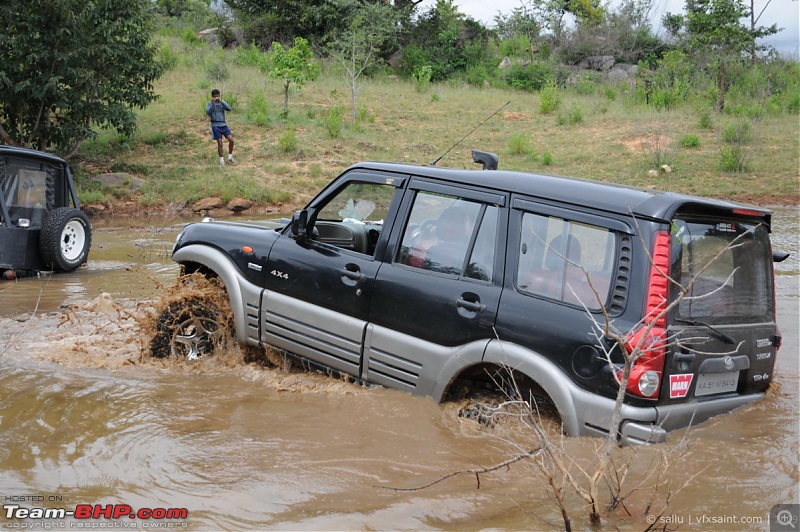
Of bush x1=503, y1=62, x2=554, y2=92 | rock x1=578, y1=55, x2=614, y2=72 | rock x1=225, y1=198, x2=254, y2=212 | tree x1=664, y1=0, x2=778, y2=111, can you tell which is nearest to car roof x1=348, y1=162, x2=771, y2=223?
rock x1=225, y1=198, x2=254, y2=212

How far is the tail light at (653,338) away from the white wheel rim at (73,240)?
8610mm

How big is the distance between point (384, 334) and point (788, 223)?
12599 mm

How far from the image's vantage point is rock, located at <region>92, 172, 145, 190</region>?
18188 mm

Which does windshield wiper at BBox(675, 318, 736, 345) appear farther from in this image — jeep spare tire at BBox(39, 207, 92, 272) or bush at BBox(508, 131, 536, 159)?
bush at BBox(508, 131, 536, 159)

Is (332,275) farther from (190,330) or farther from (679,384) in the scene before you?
(679,384)

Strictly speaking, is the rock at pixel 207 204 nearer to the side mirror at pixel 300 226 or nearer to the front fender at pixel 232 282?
the front fender at pixel 232 282

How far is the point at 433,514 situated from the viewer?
12.8ft

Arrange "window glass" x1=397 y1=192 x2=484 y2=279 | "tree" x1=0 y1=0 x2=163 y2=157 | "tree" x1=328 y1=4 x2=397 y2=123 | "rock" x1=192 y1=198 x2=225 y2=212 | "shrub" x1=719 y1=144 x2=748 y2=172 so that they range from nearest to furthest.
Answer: "window glass" x1=397 y1=192 x2=484 y2=279, "tree" x1=0 y1=0 x2=163 y2=157, "rock" x1=192 y1=198 x2=225 y2=212, "shrub" x1=719 y1=144 x2=748 y2=172, "tree" x1=328 y1=4 x2=397 y2=123

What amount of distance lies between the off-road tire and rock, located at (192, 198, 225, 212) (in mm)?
11418

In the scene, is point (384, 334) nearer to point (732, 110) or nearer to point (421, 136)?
point (421, 136)

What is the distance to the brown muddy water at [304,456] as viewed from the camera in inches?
153

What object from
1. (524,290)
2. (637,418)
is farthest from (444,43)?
(637,418)

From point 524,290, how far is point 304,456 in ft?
5.06

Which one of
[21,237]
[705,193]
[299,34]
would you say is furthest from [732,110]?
[21,237]
